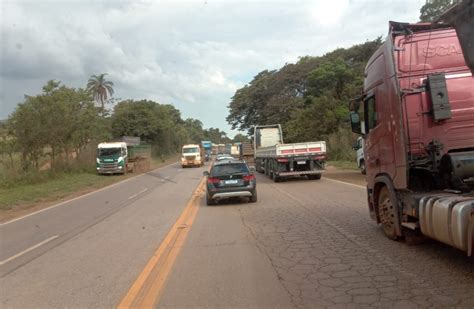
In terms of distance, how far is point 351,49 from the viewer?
2216 inches

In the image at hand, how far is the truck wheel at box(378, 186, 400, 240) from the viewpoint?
8.23m

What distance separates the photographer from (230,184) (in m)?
15.9

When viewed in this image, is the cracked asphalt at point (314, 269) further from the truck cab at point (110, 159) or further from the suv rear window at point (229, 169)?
the truck cab at point (110, 159)

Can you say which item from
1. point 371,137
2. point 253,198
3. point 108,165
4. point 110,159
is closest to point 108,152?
point 110,159

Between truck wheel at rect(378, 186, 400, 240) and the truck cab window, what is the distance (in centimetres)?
118

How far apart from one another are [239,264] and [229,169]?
8.98 metres

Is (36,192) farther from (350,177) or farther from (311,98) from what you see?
(311,98)

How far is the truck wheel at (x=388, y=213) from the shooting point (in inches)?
324

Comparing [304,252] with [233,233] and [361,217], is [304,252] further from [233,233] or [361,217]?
[361,217]

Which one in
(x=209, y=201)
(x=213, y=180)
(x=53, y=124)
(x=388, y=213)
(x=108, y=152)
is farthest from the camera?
(x=108, y=152)

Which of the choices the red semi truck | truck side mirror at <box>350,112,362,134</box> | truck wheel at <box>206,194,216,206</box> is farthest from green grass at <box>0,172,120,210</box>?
the red semi truck

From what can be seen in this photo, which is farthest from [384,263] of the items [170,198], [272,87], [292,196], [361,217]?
[272,87]

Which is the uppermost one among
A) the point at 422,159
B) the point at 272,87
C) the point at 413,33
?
the point at 272,87

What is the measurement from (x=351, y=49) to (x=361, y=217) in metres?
47.8
